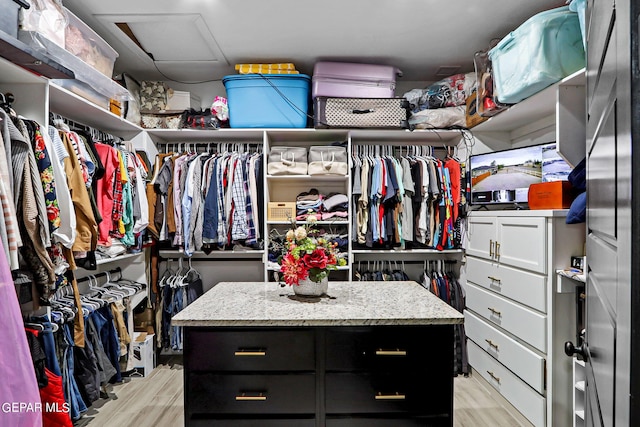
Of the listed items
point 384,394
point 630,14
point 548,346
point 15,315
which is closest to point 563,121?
point 548,346

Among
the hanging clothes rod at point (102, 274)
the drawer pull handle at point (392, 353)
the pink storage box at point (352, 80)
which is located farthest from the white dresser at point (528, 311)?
the hanging clothes rod at point (102, 274)

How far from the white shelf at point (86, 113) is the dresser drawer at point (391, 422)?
2185 millimetres

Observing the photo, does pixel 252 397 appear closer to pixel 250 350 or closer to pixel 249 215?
pixel 250 350

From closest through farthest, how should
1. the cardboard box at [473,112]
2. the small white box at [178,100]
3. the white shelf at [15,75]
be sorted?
the white shelf at [15,75], the cardboard box at [473,112], the small white box at [178,100]

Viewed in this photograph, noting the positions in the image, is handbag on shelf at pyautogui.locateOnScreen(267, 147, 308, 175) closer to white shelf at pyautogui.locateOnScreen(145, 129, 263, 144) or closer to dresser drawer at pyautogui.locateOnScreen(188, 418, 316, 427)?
white shelf at pyautogui.locateOnScreen(145, 129, 263, 144)

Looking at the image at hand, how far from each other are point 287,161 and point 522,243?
1853mm

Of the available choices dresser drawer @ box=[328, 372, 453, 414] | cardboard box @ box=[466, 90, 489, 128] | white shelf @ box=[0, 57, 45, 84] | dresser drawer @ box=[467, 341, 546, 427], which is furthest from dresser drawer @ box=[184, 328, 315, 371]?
cardboard box @ box=[466, 90, 489, 128]

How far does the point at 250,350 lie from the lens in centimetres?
149

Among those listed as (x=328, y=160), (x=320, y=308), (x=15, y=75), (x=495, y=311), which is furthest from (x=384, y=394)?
(x=15, y=75)

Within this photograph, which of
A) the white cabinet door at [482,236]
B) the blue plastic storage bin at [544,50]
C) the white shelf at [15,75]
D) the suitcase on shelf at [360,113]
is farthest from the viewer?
the suitcase on shelf at [360,113]

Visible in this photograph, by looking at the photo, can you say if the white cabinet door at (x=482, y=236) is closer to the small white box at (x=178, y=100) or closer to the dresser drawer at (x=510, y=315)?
the dresser drawer at (x=510, y=315)

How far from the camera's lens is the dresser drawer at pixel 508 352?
213cm

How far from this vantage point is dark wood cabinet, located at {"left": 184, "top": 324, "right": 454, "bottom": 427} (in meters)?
1.48

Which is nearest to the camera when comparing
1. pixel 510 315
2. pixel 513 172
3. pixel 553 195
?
pixel 553 195
